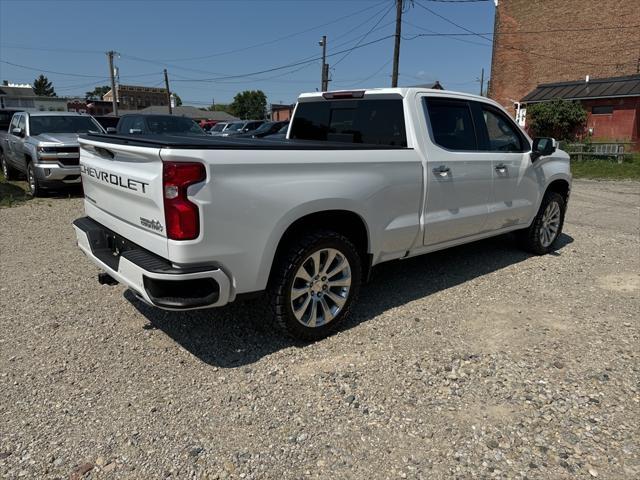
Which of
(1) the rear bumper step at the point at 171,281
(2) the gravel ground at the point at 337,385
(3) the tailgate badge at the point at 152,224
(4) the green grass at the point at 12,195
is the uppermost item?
(3) the tailgate badge at the point at 152,224

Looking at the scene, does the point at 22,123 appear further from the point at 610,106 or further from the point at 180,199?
the point at 610,106

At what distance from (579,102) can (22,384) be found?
98.9ft

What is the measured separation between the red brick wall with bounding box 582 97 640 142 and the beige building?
10294cm

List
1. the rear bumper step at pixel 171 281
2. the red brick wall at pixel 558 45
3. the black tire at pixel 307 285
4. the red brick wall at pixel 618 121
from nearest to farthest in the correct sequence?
the rear bumper step at pixel 171 281 < the black tire at pixel 307 285 < the red brick wall at pixel 618 121 < the red brick wall at pixel 558 45

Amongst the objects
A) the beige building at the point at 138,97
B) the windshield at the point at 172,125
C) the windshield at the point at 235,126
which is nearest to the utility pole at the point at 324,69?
the windshield at the point at 235,126

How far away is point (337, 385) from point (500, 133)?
3.36 metres

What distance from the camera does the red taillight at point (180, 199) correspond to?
2797 millimetres

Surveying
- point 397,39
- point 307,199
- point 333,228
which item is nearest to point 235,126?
point 397,39

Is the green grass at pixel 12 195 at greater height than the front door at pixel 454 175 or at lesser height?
lesser

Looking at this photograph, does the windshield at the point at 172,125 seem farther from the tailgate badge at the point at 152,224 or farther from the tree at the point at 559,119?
the tree at the point at 559,119

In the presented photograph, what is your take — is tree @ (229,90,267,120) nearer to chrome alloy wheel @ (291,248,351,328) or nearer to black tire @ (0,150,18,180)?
black tire @ (0,150,18,180)

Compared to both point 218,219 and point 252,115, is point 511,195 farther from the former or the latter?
point 252,115

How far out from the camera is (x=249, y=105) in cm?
10956

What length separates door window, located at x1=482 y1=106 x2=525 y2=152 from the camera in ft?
16.5
